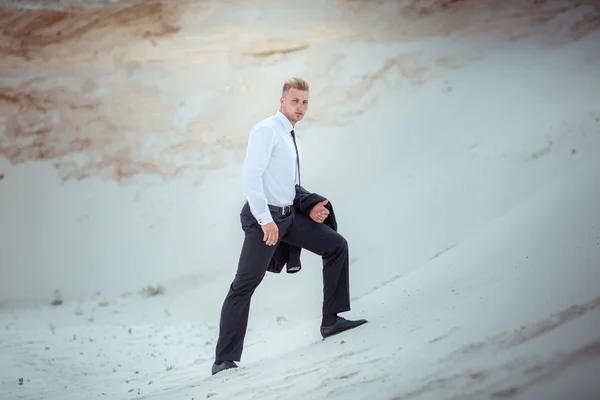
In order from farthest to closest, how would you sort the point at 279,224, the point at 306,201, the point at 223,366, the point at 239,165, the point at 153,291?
the point at 239,165 < the point at 153,291 < the point at 223,366 < the point at 306,201 < the point at 279,224

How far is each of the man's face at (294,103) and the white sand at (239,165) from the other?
1251mm

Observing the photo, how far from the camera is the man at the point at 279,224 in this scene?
11.4 ft

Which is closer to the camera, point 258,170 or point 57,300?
point 258,170

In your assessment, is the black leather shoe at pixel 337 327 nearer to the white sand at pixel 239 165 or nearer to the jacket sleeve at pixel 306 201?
the white sand at pixel 239 165

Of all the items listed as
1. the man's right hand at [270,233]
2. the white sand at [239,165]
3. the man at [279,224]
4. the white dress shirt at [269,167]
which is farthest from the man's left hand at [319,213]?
the white sand at [239,165]

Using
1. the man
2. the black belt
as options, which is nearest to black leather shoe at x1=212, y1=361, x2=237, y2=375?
the man

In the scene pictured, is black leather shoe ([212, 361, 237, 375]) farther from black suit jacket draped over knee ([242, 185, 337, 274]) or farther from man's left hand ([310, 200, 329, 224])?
man's left hand ([310, 200, 329, 224])

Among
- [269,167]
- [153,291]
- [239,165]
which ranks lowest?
[269,167]

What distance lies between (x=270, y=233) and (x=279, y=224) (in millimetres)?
120

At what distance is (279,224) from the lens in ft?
11.6

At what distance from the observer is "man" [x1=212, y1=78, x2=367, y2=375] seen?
137 inches

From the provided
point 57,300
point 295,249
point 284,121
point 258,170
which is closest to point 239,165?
point 57,300

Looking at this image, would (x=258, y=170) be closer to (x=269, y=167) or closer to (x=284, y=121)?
(x=269, y=167)

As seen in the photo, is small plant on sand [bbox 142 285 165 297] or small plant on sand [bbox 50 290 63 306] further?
small plant on sand [bbox 50 290 63 306]
